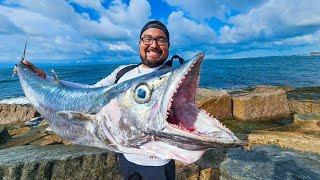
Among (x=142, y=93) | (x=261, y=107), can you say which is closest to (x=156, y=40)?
(x=142, y=93)

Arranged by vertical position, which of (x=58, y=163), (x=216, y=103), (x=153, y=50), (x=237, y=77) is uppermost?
(x=237, y=77)

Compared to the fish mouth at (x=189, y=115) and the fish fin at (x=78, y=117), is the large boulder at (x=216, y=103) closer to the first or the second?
the fish fin at (x=78, y=117)

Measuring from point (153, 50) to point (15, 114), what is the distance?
14.7 metres

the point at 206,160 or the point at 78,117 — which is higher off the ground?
the point at 78,117

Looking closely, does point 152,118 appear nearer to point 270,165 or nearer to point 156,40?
point 156,40

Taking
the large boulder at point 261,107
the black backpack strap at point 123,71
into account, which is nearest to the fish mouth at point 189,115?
the black backpack strap at point 123,71

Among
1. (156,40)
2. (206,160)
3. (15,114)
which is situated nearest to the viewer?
(156,40)

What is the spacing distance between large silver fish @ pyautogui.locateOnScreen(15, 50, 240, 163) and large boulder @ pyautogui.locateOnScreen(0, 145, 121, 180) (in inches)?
70.5

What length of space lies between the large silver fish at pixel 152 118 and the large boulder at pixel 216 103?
243 inches

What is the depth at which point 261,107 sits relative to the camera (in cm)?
979

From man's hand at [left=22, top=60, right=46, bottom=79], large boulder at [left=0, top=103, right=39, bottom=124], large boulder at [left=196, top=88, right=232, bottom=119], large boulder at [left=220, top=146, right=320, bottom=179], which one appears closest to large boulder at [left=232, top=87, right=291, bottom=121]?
large boulder at [left=196, top=88, right=232, bottom=119]

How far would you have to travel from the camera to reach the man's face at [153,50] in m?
2.88

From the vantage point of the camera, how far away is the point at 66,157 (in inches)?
169

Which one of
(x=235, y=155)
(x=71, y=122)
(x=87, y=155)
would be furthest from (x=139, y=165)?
(x=235, y=155)
